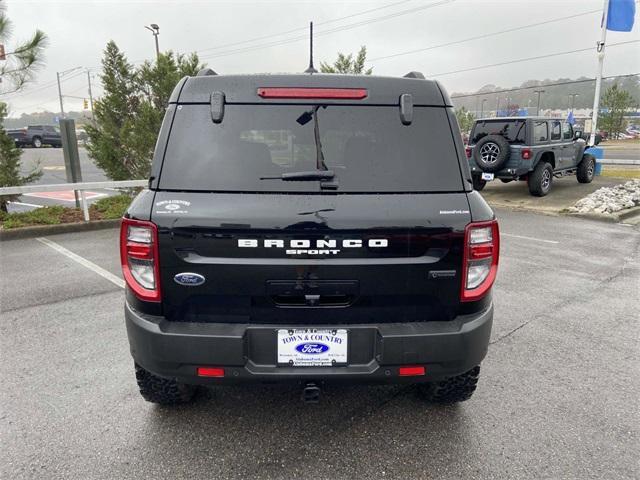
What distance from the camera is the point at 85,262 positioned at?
20.0 ft

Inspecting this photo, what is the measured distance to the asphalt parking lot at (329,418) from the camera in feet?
7.57

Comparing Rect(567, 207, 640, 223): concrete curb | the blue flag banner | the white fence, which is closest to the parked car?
the white fence

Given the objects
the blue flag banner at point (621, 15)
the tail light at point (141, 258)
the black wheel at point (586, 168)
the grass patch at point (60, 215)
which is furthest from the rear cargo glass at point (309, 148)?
the blue flag banner at point (621, 15)

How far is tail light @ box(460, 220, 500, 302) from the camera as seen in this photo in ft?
7.12

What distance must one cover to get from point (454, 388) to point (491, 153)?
9.59 metres

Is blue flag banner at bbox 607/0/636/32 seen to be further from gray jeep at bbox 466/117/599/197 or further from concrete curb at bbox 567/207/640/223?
concrete curb at bbox 567/207/640/223

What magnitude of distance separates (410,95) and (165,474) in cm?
231

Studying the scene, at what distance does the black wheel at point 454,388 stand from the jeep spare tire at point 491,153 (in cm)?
921

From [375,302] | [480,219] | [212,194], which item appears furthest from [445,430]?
[212,194]

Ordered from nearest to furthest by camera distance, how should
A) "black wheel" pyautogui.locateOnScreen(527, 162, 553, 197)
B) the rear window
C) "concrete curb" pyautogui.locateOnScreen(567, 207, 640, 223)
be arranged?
"concrete curb" pyautogui.locateOnScreen(567, 207, 640, 223) < the rear window < "black wheel" pyautogui.locateOnScreen(527, 162, 553, 197)

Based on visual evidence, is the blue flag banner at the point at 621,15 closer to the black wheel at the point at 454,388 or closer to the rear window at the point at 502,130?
the rear window at the point at 502,130

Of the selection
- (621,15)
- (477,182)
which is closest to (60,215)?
(477,182)

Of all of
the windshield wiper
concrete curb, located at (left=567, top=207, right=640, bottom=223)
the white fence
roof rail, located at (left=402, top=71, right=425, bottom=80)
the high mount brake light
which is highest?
roof rail, located at (left=402, top=71, right=425, bottom=80)

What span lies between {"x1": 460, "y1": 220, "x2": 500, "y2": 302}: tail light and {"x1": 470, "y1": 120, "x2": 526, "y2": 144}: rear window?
9995mm
